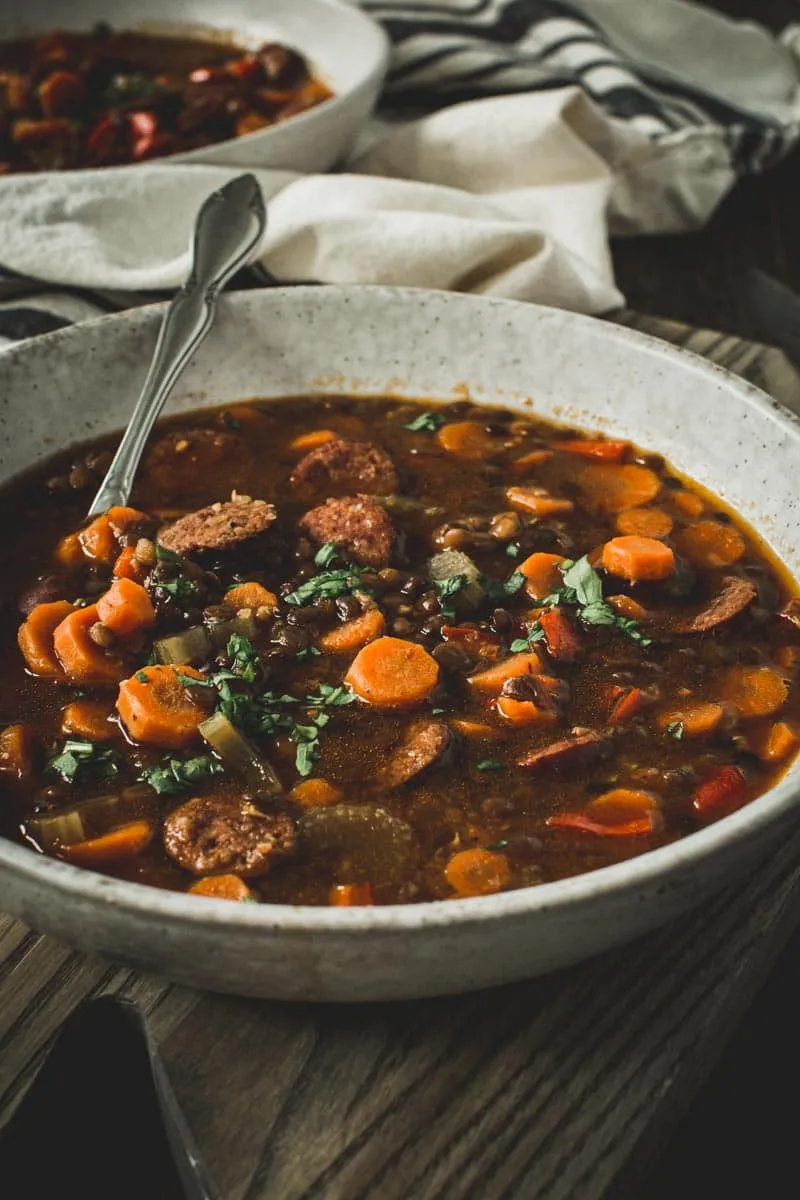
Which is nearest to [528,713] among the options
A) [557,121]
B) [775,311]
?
[775,311]

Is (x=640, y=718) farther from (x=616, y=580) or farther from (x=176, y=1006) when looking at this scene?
(x=176, y=1006)

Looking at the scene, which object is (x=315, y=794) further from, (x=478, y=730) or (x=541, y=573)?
(x=541, y=573)

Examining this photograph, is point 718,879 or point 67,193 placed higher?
point 718,879

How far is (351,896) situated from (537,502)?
5.08ft

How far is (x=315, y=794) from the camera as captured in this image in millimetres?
2828

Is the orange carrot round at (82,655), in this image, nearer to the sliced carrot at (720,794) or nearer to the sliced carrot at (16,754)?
the sliced carrot at (16,754)

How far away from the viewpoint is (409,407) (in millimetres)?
4355

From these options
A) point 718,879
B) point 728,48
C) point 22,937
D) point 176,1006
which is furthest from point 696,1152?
point 728,48

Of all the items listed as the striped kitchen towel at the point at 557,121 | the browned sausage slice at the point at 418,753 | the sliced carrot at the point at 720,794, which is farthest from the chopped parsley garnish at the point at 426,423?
the sliced carrot at the point at 720,794

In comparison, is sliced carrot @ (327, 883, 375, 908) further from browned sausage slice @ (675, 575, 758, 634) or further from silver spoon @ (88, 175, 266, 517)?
silver spoon @ (88, 175, 266, 517)

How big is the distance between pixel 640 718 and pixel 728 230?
4.08 metres

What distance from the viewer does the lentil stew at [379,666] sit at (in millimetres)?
2742

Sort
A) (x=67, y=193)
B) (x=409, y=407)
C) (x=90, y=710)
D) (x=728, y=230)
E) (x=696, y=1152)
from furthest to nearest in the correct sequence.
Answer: (x=728, y=230)
(x=67, y=193)
(x=409, y=407)
(x=696, y=1152)
(x=90, y=710)

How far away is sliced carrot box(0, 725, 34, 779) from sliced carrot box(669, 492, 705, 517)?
77.4 inches
